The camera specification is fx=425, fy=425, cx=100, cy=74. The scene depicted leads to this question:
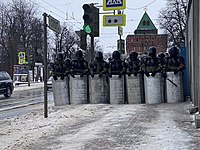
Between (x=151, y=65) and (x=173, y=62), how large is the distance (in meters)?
0.81

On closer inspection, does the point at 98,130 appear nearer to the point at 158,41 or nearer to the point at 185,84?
the point at 185,84

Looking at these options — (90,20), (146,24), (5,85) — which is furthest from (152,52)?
(146,24)

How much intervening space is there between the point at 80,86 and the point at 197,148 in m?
9.70

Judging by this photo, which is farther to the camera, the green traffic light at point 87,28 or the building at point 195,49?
the green traffic light at point 87,28

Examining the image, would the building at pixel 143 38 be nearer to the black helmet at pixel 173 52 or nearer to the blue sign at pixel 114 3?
the blue sign at pixel 114 3

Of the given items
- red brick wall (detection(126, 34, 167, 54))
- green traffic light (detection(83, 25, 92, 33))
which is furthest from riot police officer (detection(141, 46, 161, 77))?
red brick wall (detection(126, 34, 167, 54))

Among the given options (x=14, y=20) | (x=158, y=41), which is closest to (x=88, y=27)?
(x=14, y=20)

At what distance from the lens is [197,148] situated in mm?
6934

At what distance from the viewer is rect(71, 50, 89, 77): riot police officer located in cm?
1656

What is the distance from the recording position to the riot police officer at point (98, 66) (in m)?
16.4

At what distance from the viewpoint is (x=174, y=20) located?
55062mm

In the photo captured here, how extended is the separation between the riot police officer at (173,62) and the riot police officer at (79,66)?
3.11m

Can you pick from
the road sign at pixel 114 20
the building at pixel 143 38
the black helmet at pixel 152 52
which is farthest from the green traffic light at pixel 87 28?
the building at pixel 143 38

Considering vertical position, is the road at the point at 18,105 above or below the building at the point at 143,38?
below
